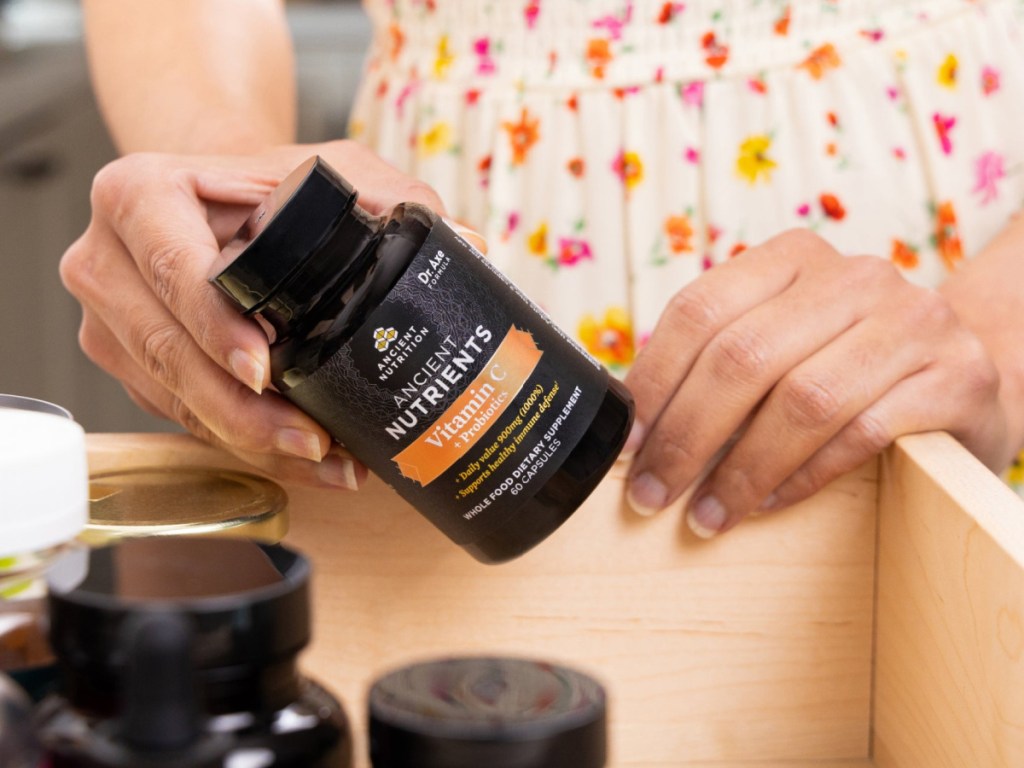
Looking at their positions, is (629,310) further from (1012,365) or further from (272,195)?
(272,195)

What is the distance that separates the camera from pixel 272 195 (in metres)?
0.41

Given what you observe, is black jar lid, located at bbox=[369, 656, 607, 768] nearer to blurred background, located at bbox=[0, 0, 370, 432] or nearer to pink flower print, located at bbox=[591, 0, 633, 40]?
pink flower print, located at bbox=[591, 0, 633, 40]

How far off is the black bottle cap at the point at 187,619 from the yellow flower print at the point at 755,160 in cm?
48

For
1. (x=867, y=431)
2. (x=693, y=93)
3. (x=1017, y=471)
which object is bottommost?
(x=1017, y=471)

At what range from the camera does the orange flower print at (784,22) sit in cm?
69

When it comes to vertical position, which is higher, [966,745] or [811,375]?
[811,375]

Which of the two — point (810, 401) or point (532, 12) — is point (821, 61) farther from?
point (810, 401)

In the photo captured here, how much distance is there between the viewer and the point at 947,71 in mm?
701

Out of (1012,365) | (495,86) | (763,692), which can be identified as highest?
(495,86)

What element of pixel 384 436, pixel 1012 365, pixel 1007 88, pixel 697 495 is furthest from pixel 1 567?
pixel 1007 88

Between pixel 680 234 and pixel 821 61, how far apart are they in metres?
0.13

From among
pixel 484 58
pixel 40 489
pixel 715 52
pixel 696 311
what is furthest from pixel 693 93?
pixel 40 489

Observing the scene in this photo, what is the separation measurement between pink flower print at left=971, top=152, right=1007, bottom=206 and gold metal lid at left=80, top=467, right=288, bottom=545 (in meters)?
0.46

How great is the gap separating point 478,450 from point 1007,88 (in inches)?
19.0
